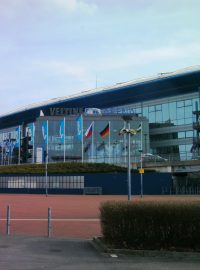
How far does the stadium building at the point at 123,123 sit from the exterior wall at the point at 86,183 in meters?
16.1

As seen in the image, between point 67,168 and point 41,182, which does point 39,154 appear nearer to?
point 41,182

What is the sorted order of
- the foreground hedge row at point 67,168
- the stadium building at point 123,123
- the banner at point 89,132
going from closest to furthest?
the foreground hedge row at point 67,168 < the stadium building at point 123,123 < the banner at point 89,132

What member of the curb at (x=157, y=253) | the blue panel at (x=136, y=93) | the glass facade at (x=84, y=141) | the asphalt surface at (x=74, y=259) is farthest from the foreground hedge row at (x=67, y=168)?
the curb at (x=157, y=253)

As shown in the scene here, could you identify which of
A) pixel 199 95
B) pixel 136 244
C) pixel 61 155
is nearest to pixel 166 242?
pixel 136 244

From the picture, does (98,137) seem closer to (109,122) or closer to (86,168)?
(109,122)

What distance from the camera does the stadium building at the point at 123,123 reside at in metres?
87.9

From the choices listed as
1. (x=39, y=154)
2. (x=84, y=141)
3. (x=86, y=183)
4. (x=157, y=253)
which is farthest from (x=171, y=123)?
(x=157, y=253)

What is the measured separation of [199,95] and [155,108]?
11.2 meters

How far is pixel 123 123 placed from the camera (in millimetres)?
93812

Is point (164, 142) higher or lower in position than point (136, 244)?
higher

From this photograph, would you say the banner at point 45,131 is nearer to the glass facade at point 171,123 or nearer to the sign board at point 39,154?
the sign board at point 39,154

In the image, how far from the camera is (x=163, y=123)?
93.4 metres

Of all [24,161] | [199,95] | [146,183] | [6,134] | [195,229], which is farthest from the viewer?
[6,134]

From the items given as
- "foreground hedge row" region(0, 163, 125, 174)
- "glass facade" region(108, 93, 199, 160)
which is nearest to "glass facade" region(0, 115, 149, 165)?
"glass facade" region(108, 93, 199, 160)
